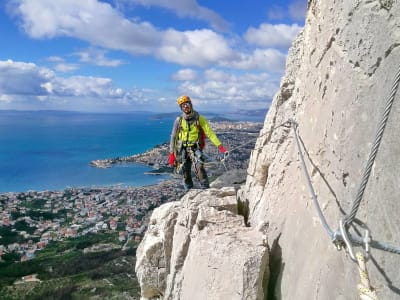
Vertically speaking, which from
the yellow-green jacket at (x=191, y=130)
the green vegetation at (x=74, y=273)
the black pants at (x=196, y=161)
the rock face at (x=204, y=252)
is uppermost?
the yellow-green jacket at (x=191, y=130)

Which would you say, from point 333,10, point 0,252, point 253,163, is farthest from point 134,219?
point 333,10

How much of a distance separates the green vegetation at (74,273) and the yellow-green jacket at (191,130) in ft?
106

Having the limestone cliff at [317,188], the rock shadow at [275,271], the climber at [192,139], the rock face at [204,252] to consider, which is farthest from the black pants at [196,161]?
the rock shadow at [275,271]

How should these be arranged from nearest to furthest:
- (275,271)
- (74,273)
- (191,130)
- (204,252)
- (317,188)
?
(317,188) < (275,271) < (204,252) < (191,130) < (74,273)

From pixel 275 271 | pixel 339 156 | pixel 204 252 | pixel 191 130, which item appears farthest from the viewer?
pixel 191 130

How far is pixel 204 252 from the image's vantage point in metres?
7.34

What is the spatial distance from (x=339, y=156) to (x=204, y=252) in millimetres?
3538

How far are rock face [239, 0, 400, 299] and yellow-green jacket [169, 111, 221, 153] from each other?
4608mm

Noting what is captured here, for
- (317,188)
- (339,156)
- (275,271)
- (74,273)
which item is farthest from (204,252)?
(74,273)

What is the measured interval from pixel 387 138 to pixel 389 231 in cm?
86

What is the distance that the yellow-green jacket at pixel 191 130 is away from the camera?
39.7 feet

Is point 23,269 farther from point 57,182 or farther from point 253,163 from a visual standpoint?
point 57,182

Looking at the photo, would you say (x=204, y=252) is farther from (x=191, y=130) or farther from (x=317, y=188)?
(x=191, y=130)

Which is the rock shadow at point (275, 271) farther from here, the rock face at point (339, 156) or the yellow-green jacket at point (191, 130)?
the yellow-green jacket at point (191, 130)
